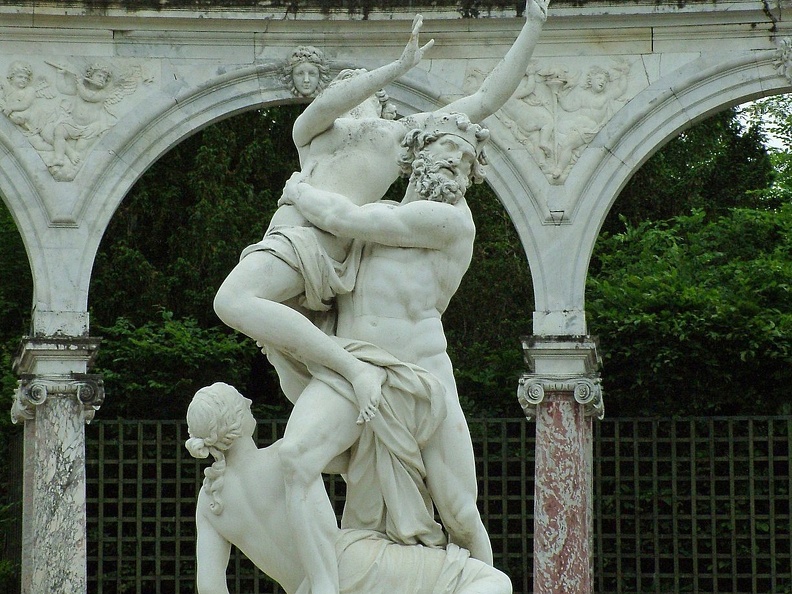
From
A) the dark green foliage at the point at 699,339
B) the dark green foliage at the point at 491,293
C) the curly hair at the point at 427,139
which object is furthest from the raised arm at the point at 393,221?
the dark green foliage at the point at 491,293

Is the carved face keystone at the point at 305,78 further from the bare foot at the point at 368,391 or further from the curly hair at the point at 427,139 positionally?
the bare foot at the point at 368,391

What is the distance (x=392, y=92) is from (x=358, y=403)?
7.39 metres

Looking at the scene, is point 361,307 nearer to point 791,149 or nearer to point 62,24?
point 62,24

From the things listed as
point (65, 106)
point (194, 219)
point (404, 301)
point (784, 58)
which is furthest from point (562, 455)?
point (404, 301)

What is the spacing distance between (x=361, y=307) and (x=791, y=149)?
538 inches

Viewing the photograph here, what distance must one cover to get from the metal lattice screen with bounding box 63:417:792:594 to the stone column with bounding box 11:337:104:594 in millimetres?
914

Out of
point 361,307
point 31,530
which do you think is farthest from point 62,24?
point 361,307

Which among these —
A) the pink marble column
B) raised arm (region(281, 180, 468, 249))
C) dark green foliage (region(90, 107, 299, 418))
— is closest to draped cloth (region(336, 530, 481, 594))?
raised arm (region(281, 180, 468, 249))

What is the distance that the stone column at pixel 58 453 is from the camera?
13.4 metres

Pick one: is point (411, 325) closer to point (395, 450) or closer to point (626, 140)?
point (395, 450)

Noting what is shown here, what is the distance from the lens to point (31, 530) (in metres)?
13.6

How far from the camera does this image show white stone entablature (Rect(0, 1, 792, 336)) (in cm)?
1373

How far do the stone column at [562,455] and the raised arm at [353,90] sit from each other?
6.23 meters

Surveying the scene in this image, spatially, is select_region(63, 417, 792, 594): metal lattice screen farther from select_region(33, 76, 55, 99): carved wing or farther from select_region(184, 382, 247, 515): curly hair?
select_region(184, 382, 247, 515): curly hair
